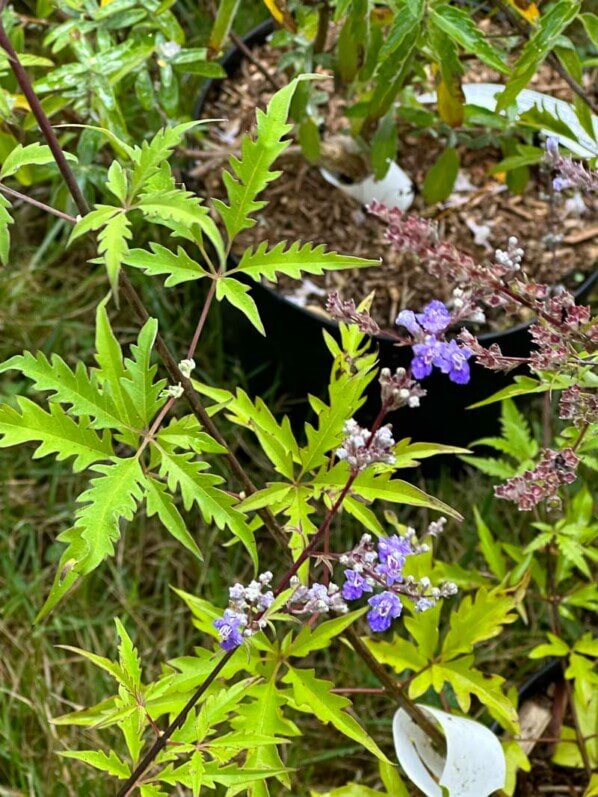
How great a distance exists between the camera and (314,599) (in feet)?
3.45

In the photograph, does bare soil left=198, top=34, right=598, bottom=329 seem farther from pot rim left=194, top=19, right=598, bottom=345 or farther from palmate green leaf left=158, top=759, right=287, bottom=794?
palmate green leaf left=158, top=759, right=287, bottom=794

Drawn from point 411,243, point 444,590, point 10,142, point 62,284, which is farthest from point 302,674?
point 62,284

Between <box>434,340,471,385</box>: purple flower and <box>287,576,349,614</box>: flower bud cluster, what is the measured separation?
26 cm

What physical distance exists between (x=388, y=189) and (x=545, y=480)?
1.10 meters

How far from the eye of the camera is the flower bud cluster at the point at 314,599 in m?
1.04

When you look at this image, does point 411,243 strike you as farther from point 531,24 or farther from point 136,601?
point 136,601

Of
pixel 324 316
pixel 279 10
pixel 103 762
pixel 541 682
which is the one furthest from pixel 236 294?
pixel 541 682

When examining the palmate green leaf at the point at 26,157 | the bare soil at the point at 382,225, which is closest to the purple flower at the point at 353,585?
the palmate green leaf at the point at 26,157

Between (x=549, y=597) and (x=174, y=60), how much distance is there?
3.82 feet

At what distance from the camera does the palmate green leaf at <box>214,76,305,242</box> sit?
1063 millimetres

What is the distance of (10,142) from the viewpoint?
66.6 inches

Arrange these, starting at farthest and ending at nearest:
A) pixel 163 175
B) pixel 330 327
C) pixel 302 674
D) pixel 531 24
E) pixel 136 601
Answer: pixel 136 601 < pixel 330 327 < pixel 531 24 < pixel 302 674 < pixel 163 175

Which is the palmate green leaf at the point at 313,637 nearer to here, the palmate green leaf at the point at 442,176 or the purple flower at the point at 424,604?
the purple flower at the point at 424,604

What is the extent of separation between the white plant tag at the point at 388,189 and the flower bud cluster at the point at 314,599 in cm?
128
